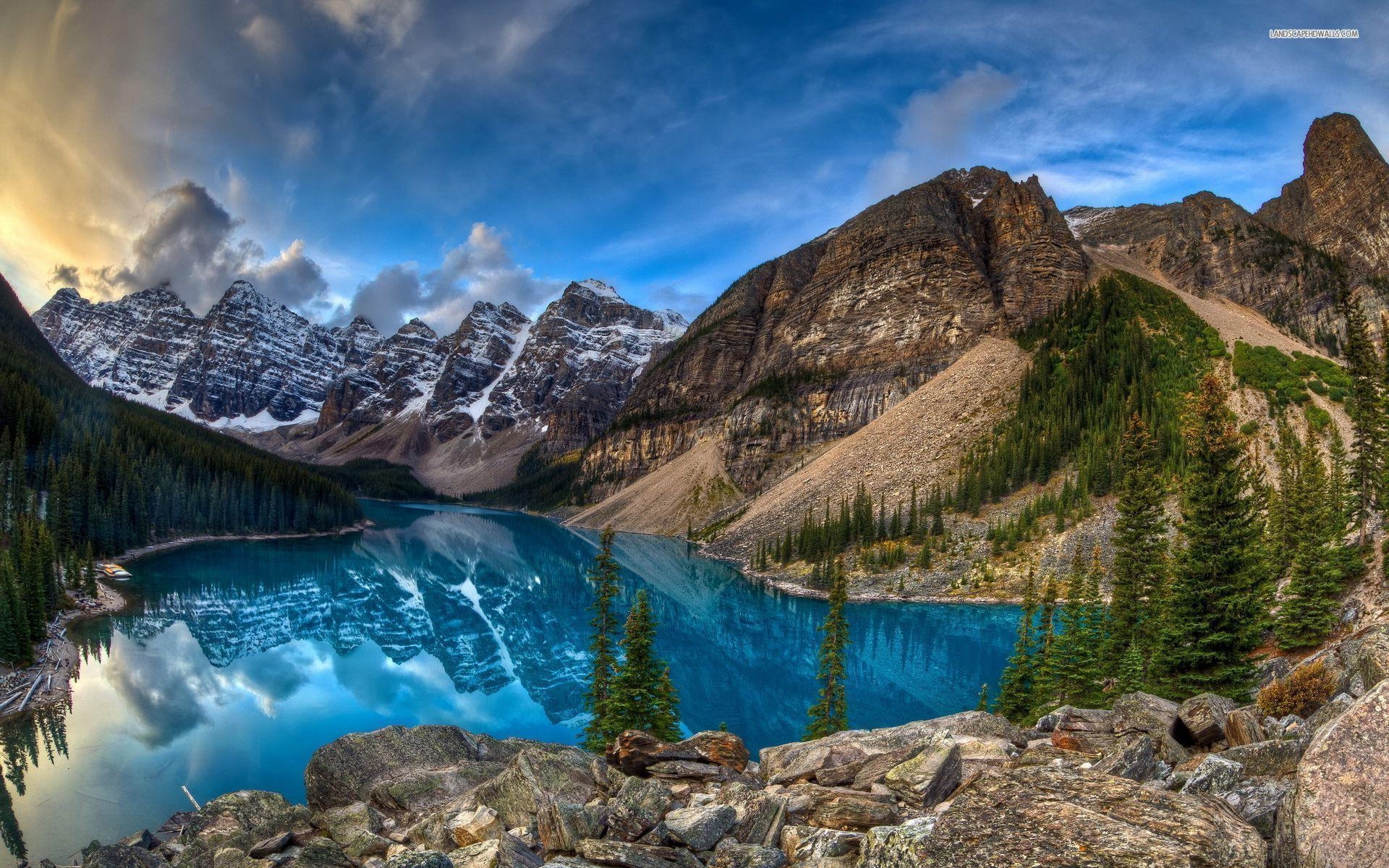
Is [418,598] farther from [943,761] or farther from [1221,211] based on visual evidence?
[1221,211]

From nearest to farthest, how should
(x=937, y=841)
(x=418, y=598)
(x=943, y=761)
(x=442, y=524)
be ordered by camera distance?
(x=937, y=841) → (x=943, y=761) → (x=418, y=598) → (x=442, y=524)

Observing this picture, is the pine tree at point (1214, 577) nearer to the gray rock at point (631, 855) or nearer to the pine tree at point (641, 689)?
the pine tree at point (641, 689)

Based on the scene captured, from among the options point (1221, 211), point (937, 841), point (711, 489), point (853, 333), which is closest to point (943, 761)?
point (937, 841)

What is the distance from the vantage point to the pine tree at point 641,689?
21.7 m

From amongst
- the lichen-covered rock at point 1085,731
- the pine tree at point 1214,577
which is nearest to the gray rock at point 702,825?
the lichen-covered rock at point 1085,731

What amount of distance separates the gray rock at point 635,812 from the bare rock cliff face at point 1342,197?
169446 millimetres

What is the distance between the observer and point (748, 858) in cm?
768

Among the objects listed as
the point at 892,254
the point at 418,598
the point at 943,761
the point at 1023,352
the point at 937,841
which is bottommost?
the point at 418,598

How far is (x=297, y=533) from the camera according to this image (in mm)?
112500

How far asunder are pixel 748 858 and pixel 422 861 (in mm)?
3717

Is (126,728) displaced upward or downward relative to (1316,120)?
downward

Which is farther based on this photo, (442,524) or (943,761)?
(442,524)

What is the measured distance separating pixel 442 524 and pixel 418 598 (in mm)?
95152

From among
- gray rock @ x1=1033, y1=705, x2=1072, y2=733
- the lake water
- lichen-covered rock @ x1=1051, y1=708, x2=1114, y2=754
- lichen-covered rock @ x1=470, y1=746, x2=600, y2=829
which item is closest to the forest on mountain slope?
the lake water
